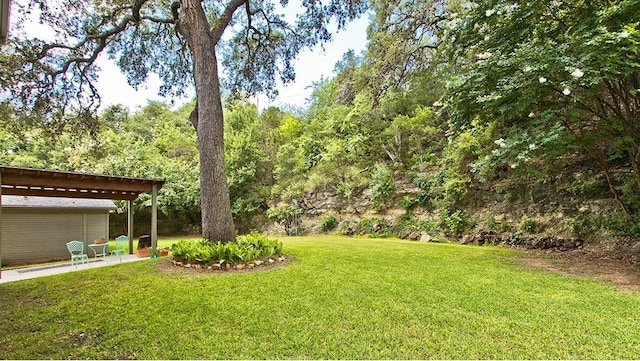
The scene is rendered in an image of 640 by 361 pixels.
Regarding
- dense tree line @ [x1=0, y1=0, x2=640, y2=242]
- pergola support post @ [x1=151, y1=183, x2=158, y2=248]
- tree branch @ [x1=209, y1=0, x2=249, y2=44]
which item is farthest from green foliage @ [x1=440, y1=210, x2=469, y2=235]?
pergola support post @ [x1=151, y1=183, x2=158, y2=248]

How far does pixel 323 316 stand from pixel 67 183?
296 inches

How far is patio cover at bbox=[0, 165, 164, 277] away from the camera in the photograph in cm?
678

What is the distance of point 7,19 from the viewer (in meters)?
2.59

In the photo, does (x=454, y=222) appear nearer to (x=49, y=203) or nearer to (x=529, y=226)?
(x=529, y=226)

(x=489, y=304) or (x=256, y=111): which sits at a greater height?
(x=256, y=111)

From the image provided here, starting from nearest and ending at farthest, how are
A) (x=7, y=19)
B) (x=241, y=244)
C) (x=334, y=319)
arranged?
(x=7, y=19), (x=334, y=319), (x=241, y=244)

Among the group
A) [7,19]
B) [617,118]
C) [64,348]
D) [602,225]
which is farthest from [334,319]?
[602,225]

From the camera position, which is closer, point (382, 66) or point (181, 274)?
point (181, 274)

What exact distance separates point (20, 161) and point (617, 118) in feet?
75.5

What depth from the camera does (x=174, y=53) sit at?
1041cm

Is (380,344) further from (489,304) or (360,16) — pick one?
(360,16)

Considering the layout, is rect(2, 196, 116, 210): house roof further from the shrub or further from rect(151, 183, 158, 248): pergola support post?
the shrub

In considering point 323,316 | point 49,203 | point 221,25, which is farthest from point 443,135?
point 49,203

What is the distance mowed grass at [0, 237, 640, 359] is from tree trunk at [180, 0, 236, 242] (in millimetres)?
1493
